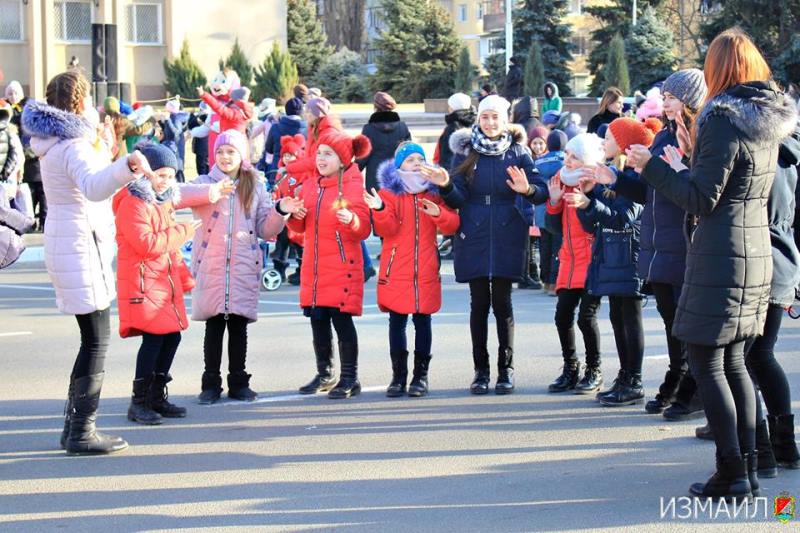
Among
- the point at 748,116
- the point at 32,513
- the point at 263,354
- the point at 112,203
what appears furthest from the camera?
the point at 263,354

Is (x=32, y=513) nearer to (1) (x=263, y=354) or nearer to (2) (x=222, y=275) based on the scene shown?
(2) (x=222, y=275)

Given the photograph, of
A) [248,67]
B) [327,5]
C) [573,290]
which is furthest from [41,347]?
[327,5]

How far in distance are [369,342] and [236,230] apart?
2.77 metres

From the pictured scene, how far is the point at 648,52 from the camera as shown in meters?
51.0

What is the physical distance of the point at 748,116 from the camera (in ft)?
19.9

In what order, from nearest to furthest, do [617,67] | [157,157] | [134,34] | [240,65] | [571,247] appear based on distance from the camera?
[157,157], [571,247], [617,67], [240,65], [134,34]

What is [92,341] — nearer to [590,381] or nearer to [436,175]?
[436,175]

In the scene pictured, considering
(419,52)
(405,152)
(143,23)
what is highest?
(143,23)

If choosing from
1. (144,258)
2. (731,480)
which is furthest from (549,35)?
(731,480)

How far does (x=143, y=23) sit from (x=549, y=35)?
15.9m

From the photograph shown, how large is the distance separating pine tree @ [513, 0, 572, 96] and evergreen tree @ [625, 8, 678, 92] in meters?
2.77

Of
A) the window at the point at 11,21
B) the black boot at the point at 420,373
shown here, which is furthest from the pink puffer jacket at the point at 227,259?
the window at the point at 11,21

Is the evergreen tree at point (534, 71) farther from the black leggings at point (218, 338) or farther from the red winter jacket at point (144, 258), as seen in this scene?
the red winter jacket at point (144, 258)

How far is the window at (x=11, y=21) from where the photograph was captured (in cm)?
5022
